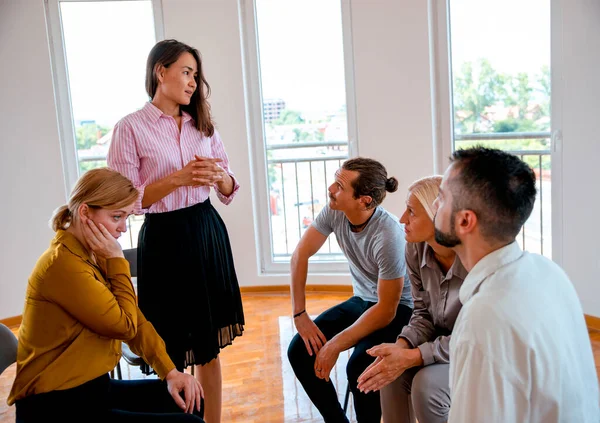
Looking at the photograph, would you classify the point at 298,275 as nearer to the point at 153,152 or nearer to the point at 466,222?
the point at 153,152

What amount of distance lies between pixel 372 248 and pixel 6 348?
1.25 meters

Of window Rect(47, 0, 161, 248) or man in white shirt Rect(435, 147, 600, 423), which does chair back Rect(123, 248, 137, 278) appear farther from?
man in white shirt Rect(435, 147, 600, 423)

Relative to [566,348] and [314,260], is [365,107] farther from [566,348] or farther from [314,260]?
[566,348]

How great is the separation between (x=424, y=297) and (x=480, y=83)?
2114 mm

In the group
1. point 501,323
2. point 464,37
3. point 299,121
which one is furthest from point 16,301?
point 501,323

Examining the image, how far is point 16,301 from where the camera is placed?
4070 mm

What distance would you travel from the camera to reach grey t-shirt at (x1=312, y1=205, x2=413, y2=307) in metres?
2.24

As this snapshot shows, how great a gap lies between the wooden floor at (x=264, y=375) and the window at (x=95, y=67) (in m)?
1.55

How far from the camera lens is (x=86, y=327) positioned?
5.46 ft

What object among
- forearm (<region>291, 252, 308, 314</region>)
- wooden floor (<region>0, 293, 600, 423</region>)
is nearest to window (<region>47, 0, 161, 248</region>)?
wooden floor (<region>0, 293, 600, 423</region>)

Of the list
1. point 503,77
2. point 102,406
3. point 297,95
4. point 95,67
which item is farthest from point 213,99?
point 102,406

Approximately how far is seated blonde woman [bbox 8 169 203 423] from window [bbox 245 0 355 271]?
2586mm

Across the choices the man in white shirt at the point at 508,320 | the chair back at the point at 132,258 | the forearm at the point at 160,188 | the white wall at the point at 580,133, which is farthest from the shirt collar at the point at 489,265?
the white wall at the point at 580,133

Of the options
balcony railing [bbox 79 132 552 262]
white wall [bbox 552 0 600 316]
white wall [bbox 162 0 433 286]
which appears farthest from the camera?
balcony railing [bbox 79 132 552 262]
